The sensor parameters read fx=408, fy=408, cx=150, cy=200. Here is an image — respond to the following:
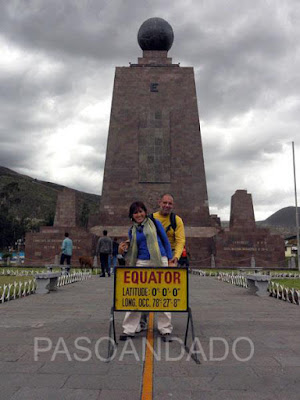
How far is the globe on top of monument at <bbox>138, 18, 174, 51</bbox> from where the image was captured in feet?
105

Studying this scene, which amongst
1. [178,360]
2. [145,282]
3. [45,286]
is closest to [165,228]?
[145,282]

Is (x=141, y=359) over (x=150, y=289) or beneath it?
beneath

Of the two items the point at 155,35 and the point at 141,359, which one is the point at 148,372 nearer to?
the point at 141,359

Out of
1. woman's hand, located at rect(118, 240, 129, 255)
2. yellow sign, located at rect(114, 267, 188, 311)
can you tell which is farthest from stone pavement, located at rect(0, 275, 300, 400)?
woman's hand, located at rect(118, 240, 129, 255)

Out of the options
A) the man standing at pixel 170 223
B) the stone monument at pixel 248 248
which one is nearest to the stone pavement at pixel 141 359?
the man standing at pixel 170 223

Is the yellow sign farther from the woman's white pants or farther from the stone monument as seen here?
the stone monument

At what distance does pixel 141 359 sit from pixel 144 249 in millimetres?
1527

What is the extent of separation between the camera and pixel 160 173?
2950 centimetres

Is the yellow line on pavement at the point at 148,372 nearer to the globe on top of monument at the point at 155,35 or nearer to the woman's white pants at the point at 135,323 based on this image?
the woman's white pants at the point at 135,323

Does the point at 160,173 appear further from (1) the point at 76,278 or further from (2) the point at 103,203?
(1) the point at 76,278

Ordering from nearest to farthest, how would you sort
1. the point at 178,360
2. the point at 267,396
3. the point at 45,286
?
the point at 267,396 → the point at 178,360 → the point at 45,286

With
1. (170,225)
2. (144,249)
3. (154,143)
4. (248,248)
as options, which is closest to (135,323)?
(144,249)

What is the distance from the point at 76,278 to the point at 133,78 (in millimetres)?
20630

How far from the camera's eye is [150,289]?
5.04m
